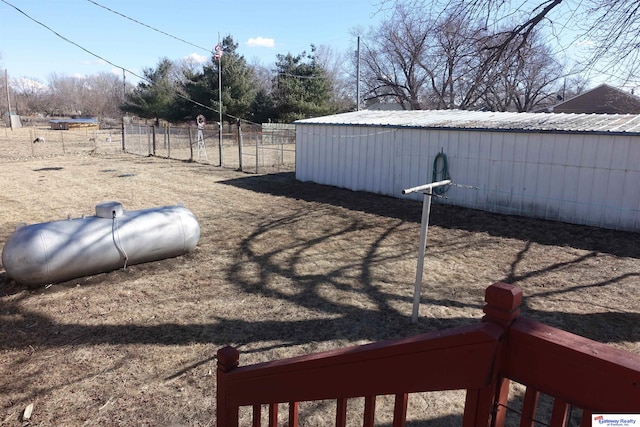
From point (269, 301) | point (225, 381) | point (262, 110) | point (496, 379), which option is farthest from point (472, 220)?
point (262, 110)

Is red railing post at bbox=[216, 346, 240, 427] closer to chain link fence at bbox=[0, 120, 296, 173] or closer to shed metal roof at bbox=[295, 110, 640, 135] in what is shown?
shed metal roof at bbox=[295, 110, 640, 135]

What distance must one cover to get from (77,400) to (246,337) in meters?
1.57

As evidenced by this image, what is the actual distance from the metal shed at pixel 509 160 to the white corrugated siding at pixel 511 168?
0.06ft

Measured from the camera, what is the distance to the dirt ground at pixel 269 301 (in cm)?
363

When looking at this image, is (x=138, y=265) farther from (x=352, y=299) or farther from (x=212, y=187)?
(x=212, y=187)

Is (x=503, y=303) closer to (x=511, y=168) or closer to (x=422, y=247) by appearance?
(x=422, y=247)

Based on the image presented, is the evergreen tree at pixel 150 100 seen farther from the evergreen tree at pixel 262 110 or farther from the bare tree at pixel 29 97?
the bare tree at pixel 29 97

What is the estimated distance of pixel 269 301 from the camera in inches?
212

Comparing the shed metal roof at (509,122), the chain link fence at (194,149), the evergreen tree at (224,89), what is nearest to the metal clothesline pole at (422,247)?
the shed metal roof at (509,122)

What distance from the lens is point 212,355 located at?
13.8 feet

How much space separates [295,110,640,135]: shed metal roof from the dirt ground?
6.91 ft

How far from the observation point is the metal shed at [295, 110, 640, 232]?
29.2 feet

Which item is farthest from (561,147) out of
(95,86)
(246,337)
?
(95,86)

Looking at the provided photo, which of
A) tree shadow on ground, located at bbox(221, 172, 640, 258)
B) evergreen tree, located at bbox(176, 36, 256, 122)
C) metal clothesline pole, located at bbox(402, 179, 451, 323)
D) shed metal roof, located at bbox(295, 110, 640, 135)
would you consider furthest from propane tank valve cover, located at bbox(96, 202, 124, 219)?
evergreen tree, located at bbox(176, 36, 256, 122)
